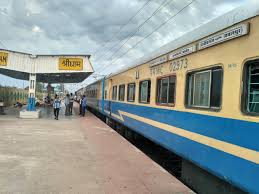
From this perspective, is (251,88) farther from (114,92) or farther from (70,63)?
(70,63)

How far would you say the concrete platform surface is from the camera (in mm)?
6199

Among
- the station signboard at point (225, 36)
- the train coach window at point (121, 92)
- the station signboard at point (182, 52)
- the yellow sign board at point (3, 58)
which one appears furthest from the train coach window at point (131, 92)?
the yellow sign board at point (3, 58)

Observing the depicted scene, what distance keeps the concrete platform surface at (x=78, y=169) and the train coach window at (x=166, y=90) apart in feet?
5.00

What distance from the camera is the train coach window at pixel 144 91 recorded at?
9.79 m

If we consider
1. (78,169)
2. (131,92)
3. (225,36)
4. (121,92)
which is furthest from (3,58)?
(225,36)

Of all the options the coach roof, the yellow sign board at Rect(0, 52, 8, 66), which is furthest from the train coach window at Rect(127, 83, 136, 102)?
the yellow sign board at Rect(0, 52, 8, 66)

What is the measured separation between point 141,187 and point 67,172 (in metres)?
1.82

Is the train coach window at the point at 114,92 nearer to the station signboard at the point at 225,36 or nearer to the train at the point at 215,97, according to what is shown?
the train at the point at 215,97

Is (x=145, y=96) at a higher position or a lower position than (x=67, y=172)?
higher

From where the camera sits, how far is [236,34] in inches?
192

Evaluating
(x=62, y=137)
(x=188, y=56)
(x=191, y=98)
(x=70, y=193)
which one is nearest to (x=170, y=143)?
(x=191, y=98)

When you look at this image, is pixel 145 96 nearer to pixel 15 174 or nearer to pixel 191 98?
pixel 191 98

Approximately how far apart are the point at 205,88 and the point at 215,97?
463mm

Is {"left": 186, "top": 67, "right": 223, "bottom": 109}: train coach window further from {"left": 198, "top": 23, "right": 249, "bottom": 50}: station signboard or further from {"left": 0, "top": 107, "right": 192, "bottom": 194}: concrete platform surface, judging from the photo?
{"left": 0, "top": 107, "right": 192, "bottom": 194}: concrete platform surface
